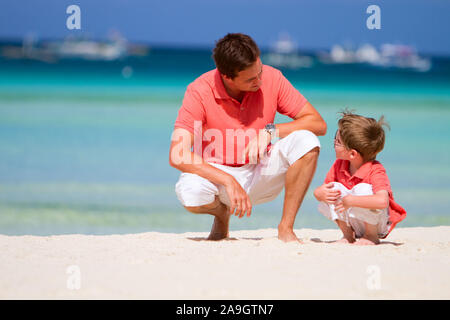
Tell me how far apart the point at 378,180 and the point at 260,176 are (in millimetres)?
718

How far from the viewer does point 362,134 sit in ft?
10.1

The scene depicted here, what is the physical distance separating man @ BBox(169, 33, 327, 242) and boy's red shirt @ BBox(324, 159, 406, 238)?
0.16 metres

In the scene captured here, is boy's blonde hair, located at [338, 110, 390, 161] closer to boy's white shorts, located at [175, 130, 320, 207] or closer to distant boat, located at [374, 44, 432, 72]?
boy's white shorts, located at [175, 130, 320, 207]

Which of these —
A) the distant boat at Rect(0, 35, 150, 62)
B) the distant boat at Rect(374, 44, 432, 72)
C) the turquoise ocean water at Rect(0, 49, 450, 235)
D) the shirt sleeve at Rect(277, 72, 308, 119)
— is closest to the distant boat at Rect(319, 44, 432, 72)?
the distant boat at Rect(374, 44, 432, 72)

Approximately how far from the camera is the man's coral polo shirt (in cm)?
343

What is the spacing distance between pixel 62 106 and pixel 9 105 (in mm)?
1322

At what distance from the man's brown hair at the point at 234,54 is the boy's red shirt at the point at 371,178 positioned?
0.79 meters

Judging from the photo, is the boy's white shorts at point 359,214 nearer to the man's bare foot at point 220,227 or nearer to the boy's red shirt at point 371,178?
the boy's red shirt at point 371,178

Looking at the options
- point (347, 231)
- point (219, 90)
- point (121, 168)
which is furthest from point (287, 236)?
point (121, 168)

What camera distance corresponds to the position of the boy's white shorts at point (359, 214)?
10.1ft

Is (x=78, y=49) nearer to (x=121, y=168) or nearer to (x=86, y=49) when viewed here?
(x=86, y=49)

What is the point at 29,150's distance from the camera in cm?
821

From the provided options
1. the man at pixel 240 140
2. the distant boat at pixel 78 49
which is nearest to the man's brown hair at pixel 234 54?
the man at pixel 240 140

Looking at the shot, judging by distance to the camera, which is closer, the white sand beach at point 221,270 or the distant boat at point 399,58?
the white sand beach at point 221,270
